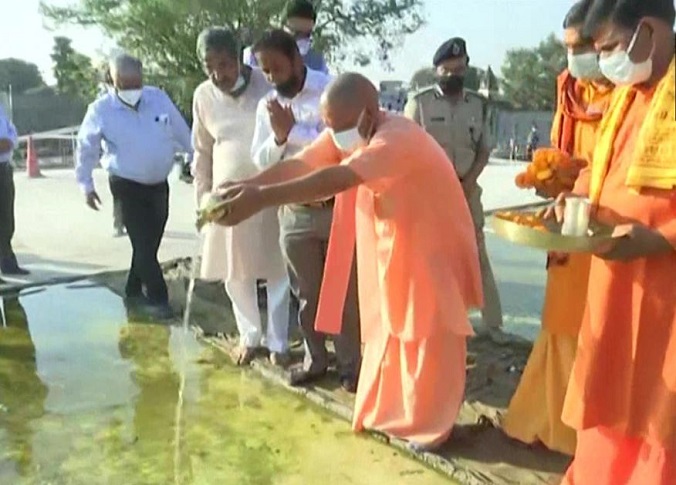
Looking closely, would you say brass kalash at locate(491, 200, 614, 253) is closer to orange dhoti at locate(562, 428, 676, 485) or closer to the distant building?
orange dhoti at locate(562, 428, 676, 485)

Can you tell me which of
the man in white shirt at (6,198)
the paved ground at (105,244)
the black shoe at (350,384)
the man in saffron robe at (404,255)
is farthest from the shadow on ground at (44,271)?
the man in saffron robe at (404,255)

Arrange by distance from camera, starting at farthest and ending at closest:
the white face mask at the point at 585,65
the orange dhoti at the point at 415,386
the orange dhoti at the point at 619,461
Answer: the orange dhoti at the point at 415,386
the white face mask at the point at 585,65
the orange dhoti at the point at 619,461

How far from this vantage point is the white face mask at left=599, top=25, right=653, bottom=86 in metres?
2.47

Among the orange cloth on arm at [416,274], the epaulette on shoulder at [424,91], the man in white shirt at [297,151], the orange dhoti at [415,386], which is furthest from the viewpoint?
the epaulette on shoulder at [424,91]

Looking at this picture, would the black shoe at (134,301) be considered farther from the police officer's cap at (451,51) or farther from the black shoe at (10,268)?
the police officer's cap at (451,51)

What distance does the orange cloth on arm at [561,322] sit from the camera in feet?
11.5

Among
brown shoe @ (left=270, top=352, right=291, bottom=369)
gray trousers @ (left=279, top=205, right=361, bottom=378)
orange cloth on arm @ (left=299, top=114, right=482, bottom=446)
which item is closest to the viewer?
orange cloth on arm @ (left=299, top=114, right=482, bottom=446)

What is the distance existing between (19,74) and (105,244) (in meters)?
22.1

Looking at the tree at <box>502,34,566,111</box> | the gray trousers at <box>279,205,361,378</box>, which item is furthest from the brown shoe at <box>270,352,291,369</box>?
the tree at <box>502,34,566,111</box>

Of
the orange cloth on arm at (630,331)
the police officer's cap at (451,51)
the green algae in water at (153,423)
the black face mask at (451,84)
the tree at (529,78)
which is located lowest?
the green algae in water at (153,423)

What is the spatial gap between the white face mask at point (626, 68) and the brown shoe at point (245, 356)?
304 cm

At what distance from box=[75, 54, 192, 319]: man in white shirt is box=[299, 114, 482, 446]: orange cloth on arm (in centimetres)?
243

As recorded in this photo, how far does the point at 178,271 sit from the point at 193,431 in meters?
3.07

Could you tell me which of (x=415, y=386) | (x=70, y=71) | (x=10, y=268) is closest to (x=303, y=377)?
(x=415, y=386)
